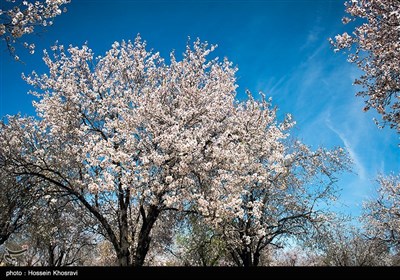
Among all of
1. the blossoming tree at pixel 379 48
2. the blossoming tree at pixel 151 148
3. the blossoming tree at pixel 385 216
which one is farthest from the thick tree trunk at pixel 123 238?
the blossoming tree at pixel 385 216

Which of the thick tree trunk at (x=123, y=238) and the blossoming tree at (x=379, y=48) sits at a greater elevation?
the blossoming tree at (x=379, y=48)

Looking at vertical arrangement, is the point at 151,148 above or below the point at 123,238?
above

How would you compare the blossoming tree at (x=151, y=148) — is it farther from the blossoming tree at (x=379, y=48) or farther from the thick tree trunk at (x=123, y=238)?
the blossoming tree at (x=379, y=48)

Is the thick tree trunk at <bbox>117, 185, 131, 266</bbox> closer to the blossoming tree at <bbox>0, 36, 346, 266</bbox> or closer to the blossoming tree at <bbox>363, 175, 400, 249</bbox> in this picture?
the blossoming tree at <bbox>0, 36, 346, 266</bbox>

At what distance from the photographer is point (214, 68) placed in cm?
2052

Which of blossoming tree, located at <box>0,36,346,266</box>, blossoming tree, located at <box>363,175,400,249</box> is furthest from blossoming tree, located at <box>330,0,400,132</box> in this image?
blossoming tree, located at <box>363,175,400,249</box>

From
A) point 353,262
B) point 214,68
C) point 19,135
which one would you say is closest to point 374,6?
point 214,68

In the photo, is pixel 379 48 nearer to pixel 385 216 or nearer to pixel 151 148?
pixel 151 148

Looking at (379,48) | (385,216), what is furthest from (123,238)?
(385,216)

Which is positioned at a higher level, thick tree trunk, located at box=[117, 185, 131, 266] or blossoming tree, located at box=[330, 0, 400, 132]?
blossoming tree, located at box=[330, 0, 400, 132]

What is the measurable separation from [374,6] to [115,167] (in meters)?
12.3

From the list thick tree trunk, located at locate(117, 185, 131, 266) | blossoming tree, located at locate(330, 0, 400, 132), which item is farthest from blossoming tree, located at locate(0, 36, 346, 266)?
blossoming tree, located at locate(330, 0, 400, 132)

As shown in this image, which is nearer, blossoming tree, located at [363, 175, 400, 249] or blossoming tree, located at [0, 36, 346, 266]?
blossoming tree, located at [0, 36, 346, 266]
